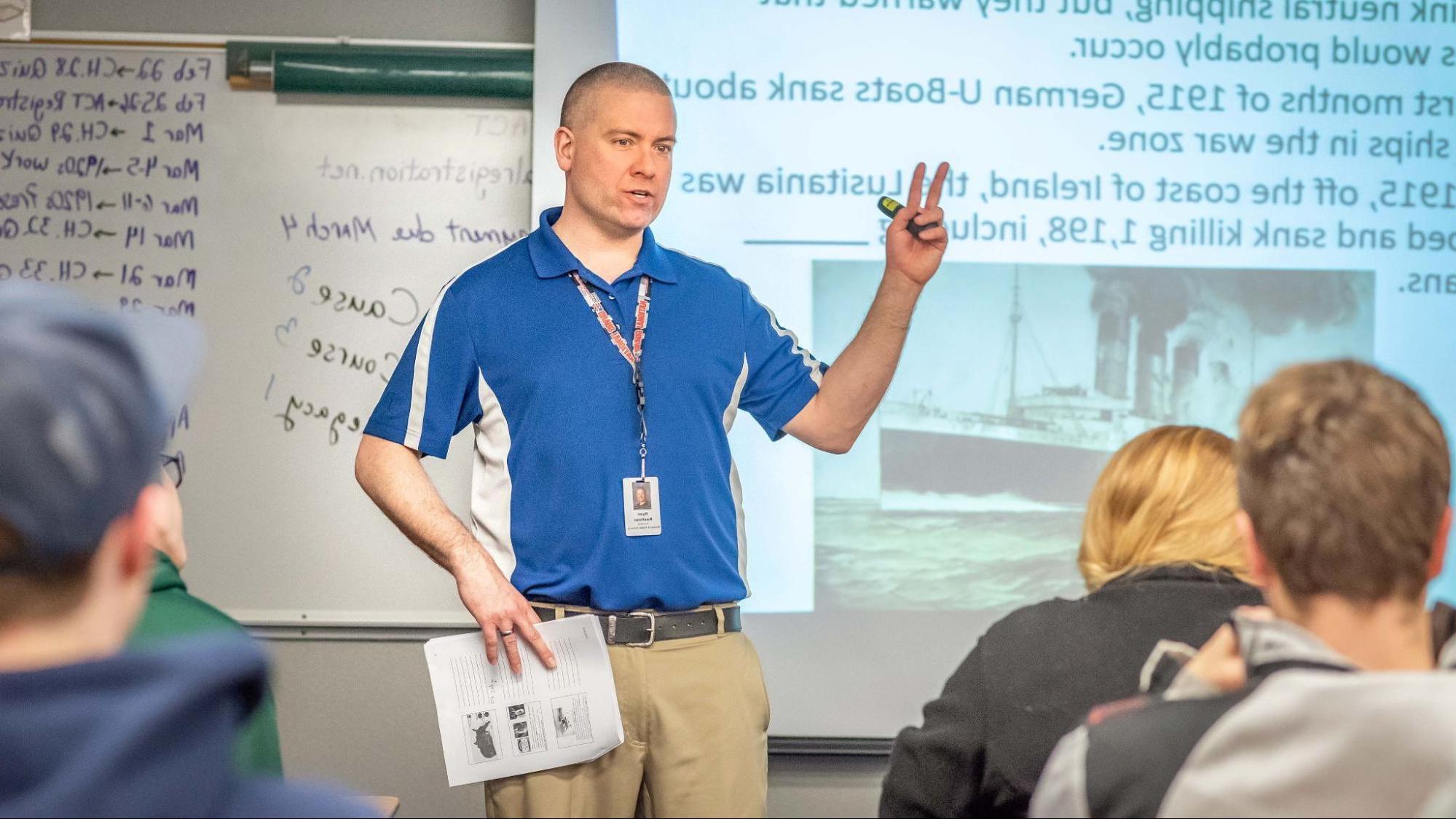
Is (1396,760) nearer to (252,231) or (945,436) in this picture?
(945,436)

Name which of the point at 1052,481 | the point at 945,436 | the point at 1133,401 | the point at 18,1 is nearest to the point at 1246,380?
the point at 1133,401

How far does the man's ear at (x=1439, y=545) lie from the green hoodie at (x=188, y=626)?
3.94 ft

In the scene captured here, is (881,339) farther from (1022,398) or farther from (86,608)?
(86,608)

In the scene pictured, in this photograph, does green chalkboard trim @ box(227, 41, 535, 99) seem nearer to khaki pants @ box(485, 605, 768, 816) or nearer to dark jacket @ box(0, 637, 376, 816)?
khaki pants @ box(485, 605, 768, 816)

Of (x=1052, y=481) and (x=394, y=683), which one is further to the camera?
(x=394, y=683)

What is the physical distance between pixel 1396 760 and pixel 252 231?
299 centimetres

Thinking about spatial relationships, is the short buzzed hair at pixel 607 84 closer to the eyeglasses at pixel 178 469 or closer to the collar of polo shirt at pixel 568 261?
the collar of polo shirt at pixel 568 261

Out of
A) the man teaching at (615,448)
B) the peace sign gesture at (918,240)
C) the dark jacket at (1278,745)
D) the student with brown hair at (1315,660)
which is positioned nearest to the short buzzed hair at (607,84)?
the man teaching at (615,448)

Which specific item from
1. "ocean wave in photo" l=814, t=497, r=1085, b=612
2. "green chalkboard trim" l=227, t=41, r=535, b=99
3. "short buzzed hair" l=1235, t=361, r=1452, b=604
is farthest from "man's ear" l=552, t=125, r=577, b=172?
"short buzzed hair" l=1235, t=361, r=1452, b=604

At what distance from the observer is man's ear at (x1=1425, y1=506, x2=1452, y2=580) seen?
45.1 inches

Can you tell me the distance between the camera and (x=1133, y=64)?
124 inches

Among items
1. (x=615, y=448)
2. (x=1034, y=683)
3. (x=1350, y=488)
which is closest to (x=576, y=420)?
(x=615, y=448)

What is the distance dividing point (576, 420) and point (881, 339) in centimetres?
56

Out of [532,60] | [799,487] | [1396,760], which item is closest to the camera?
[1396,760]
